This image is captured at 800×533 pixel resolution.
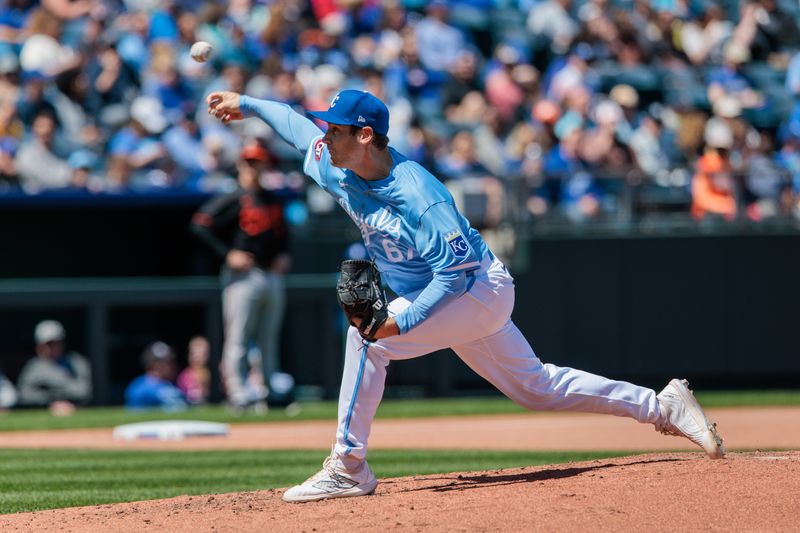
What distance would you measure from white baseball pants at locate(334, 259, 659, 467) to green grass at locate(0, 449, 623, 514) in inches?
62.8

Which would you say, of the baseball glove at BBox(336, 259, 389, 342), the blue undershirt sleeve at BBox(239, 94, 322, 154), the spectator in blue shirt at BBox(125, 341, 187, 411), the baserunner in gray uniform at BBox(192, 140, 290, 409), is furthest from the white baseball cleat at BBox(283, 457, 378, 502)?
the spectator in blue shirt at BBox(125, 341, 187, 411)

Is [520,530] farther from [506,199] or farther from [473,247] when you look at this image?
[506,199]

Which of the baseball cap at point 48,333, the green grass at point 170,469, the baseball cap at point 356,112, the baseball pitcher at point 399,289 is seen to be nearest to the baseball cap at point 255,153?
the baseball cap at point 48,333

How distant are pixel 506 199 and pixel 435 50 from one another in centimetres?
333

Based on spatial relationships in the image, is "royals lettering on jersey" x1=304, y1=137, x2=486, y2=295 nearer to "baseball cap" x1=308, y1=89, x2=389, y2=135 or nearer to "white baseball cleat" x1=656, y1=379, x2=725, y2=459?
"baseball cap" x1=308, y1=89, x2=389, y2=135

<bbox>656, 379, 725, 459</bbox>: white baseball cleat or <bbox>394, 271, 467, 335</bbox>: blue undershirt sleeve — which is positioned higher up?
<bbox>394, 271, 467, 335</bbox>: blue undershirt sleeve

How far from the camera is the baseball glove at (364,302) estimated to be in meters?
5.30

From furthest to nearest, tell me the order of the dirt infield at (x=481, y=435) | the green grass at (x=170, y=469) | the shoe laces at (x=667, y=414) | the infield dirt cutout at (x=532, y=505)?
the dirt infield at (x=481, y=435)
the green grass at (x=170, y=469)
the shoe laces at (x=667, y=414)
the infield dirt cutout at (x=532, y=505)

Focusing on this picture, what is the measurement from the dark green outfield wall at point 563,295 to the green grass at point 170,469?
4131 millimetres

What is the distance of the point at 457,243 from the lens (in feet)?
17.4

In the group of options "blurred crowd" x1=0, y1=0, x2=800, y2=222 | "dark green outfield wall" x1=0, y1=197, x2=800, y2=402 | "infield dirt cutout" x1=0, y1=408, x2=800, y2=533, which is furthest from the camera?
"blurred crowd" x1=0, y1=0, x2=800, y2=222

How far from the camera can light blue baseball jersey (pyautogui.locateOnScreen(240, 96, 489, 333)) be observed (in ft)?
17.4

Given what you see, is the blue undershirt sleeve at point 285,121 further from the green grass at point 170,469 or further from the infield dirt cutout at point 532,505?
the green grass at point 170,469

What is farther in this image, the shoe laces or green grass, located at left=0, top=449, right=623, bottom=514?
green grass, located at left=0, top=449, right=623, bottom=514
